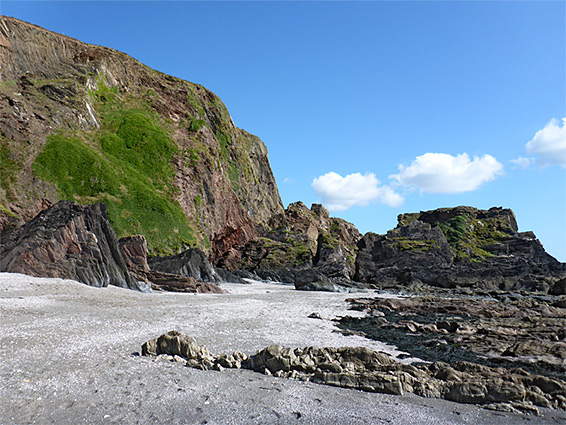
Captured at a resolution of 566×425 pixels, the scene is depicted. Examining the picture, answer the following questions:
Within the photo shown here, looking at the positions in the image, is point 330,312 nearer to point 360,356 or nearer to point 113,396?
point 360,356

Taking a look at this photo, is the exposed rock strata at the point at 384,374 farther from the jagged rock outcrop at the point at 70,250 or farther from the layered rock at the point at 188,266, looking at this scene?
the layered rock at the point at 188,266

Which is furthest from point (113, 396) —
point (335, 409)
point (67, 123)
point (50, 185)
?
point (67, 123)

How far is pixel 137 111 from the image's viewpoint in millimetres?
84750

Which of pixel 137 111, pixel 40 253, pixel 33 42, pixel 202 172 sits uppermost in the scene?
pixel 33 42

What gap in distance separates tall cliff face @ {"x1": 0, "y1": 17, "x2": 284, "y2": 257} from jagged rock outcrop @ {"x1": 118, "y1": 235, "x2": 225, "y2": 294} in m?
18.4

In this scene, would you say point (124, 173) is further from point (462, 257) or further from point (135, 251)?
point (462, 257)

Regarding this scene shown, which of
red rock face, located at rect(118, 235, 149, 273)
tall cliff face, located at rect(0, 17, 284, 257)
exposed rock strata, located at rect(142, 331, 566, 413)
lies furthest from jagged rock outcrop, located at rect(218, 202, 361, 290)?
exposed rock strata, located at rect(142, 331, 566, 413)

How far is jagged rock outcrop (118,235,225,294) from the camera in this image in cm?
3209

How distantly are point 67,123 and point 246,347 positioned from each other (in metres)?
68.1

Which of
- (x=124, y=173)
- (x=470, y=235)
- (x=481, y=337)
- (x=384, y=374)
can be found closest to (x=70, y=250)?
(x=384, y=374)

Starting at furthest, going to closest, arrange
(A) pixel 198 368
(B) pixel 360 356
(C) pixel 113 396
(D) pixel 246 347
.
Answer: (D) pixel 246 347
(B) pixel 360 356
(A) pixel 198 368
(C) pixel 113 396

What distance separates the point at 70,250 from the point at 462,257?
78753 millimetres

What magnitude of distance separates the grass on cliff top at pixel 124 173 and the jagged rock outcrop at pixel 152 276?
22.7 m

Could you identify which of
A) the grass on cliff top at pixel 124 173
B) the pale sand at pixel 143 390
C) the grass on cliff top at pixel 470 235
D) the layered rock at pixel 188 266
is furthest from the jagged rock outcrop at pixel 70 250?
the grass on cliff top at pixel 470 235
